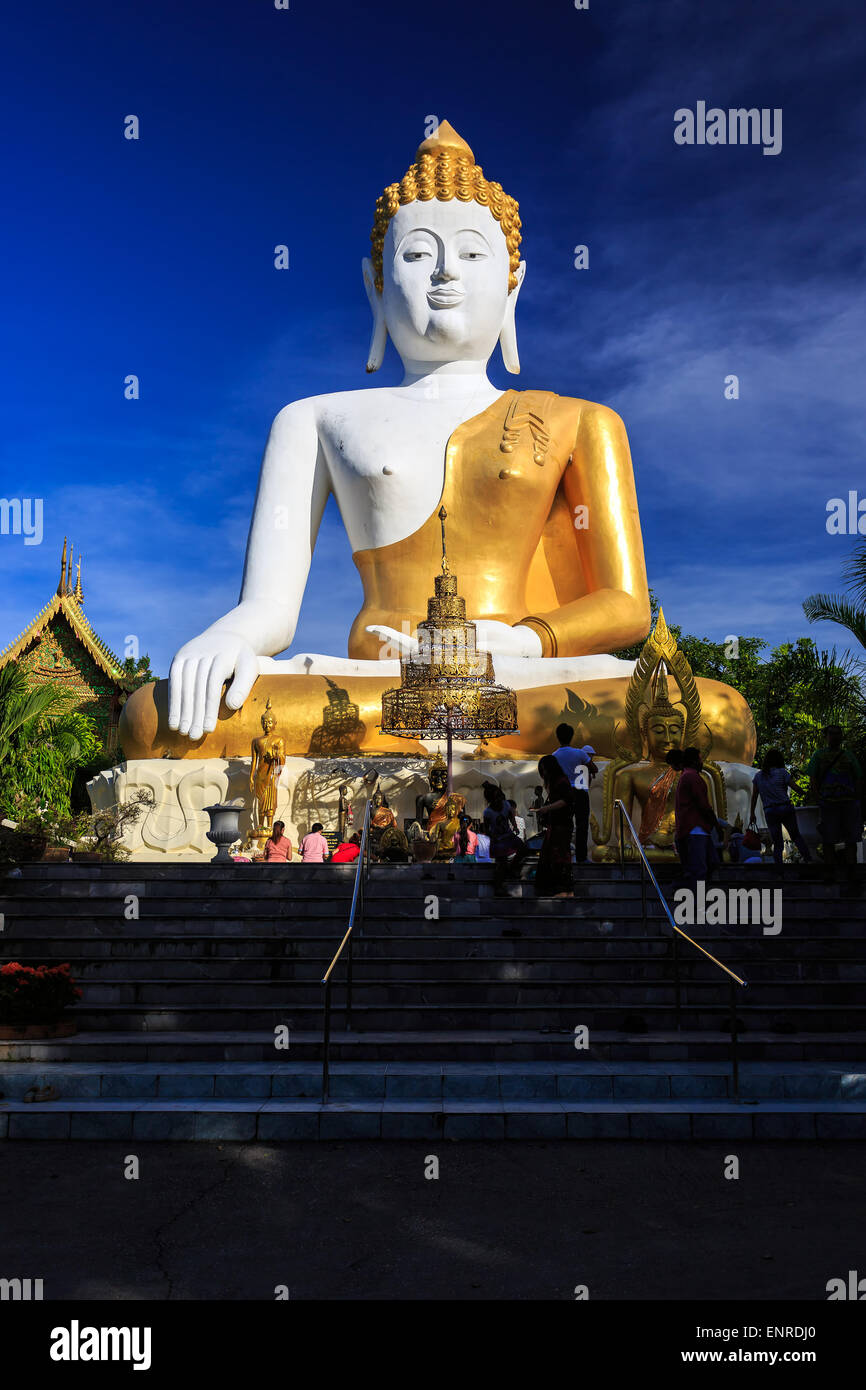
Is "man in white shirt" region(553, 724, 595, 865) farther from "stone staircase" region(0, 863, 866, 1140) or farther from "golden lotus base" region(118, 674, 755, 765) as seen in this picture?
"golden lotus base" region(118, 674, 755, 765)

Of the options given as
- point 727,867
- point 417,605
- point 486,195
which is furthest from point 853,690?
point 486,195

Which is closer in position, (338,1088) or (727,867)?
(338,1088)

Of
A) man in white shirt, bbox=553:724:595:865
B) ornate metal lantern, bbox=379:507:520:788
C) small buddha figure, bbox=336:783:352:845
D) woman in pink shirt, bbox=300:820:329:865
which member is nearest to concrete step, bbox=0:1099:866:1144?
man in white shirt, bbox=553:724:595:865

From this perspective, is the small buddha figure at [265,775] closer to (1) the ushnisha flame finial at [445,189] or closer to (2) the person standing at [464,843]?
(2) the person standing at [464,843]

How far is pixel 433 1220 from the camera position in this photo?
4.33 m

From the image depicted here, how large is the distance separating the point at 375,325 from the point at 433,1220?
53.0 ft

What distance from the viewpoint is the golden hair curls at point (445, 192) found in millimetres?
17500

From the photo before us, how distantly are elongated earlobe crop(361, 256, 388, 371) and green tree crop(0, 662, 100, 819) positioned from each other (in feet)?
23.5

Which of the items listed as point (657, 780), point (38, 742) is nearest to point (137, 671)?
point (38, 742)

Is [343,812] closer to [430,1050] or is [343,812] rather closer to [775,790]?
[775,790]

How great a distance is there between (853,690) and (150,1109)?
1051 centimetres

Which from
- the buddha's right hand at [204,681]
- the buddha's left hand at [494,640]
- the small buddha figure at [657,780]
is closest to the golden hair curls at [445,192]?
the buddha's left hand at [494,640]

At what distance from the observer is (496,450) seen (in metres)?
17.1
